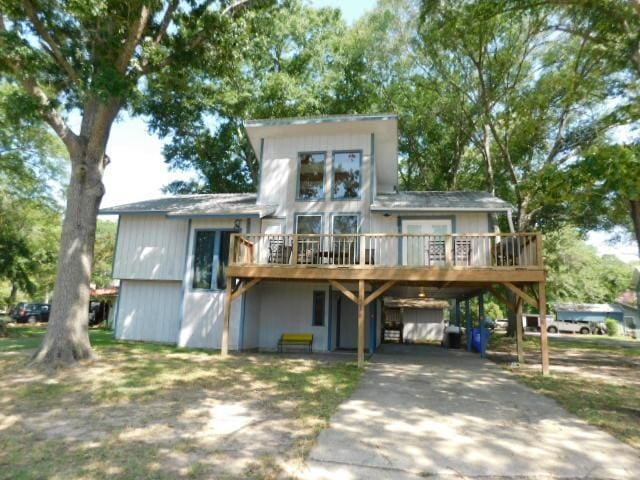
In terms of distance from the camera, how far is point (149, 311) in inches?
598

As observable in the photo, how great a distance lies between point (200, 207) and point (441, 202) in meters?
8.47

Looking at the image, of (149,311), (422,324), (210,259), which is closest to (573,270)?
(422,324)

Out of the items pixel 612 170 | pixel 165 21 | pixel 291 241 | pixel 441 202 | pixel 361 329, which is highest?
Answer: pixel 165 21

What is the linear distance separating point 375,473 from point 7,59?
11275 millimetres

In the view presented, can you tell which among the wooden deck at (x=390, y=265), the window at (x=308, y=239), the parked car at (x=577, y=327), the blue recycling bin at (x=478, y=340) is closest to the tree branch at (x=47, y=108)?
the wooden deck at (x=390, y=265)

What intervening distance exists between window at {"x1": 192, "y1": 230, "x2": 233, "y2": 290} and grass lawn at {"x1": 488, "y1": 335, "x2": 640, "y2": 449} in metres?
9.30

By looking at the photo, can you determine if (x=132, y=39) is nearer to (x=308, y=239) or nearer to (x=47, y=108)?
(x=47, y=108)

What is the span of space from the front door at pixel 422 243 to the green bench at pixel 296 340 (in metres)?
4.09

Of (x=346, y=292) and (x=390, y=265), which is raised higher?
(x=390, y=265)

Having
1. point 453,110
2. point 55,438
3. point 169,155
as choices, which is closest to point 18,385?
point 55,438

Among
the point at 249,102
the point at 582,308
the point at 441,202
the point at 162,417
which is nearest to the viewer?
the point at 162,417

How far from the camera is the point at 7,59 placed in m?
9.37

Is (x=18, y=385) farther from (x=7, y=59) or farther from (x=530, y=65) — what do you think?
(x=530, y=65)

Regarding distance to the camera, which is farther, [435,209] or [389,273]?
[435,209]
